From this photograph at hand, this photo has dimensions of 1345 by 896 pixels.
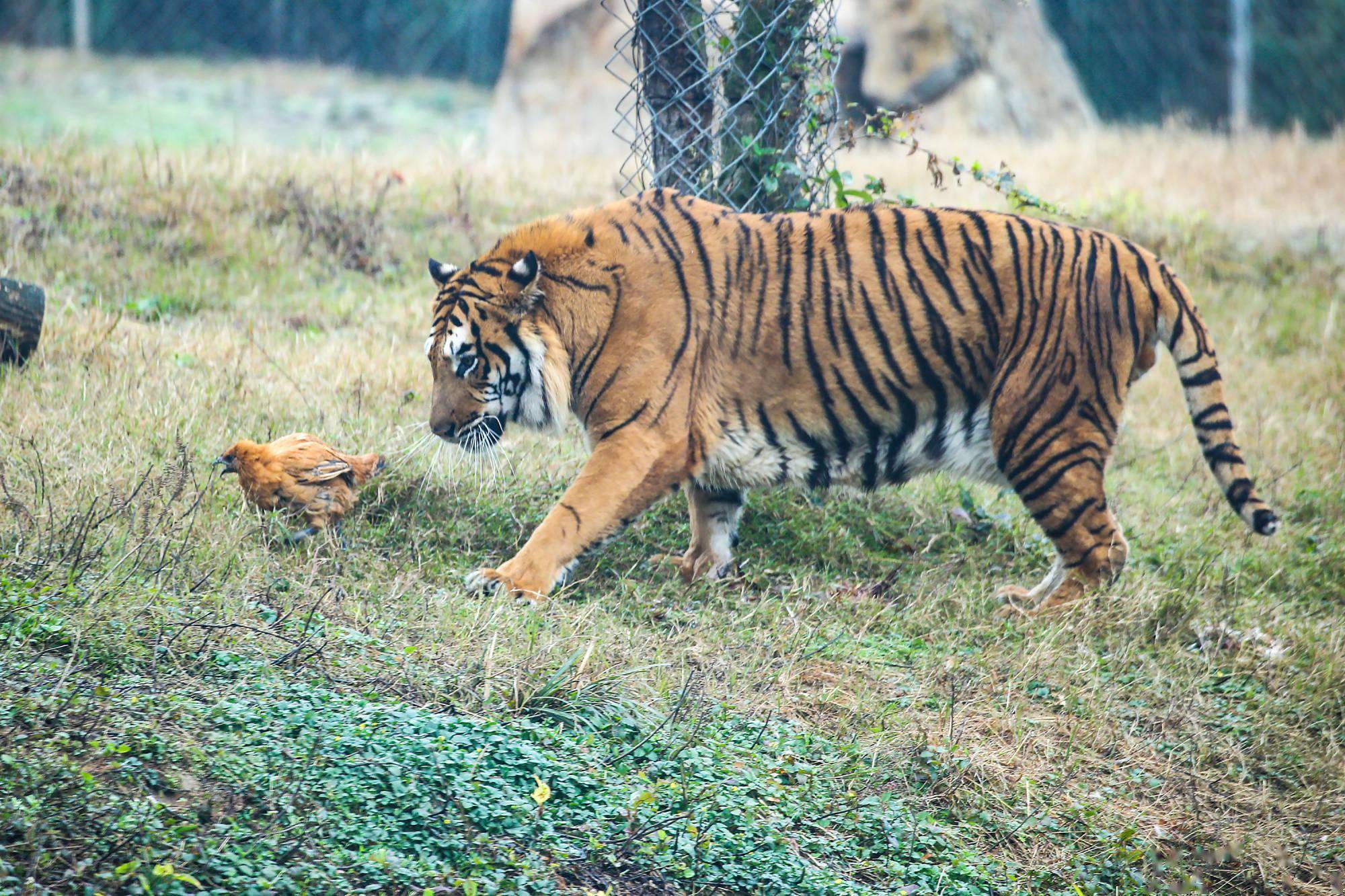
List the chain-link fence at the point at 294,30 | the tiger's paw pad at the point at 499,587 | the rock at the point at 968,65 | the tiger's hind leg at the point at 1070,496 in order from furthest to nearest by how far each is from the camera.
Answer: the chain-link fence at the point at 294,30
the rock at the point at 968,65
the tiger's hind leg at the point at 1070,496
the tiger's paw pad at the point at 499,587

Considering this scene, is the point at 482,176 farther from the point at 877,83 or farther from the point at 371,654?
the point at 877,83

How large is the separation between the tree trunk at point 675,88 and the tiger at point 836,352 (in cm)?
107

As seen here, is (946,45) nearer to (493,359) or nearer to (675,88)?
(675,88)

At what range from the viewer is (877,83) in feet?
50.5

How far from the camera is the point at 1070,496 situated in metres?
4.87

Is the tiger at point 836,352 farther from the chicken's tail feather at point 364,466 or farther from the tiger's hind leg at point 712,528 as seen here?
the chicken's tail feather at point 364,466

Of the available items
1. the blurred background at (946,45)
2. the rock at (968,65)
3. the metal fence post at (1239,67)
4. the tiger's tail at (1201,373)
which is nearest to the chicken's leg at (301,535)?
the tiger's tail at (1201,373)

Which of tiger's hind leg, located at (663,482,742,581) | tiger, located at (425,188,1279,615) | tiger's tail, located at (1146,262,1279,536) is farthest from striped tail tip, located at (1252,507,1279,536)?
tiger's hind leg, located at (663,482,742,581)

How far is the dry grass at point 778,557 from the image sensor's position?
388 cm

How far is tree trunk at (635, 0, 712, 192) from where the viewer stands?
5871 mm

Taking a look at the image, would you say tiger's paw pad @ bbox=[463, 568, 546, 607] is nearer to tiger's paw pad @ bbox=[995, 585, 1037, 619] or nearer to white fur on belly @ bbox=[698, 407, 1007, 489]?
white fur on belly @ bbox=[698, 407, 1007, 489]

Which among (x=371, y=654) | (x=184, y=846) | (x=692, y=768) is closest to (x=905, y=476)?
(x=692, y=768)

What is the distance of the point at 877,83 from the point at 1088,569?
11.6 m

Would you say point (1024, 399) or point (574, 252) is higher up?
point (574, 252)
